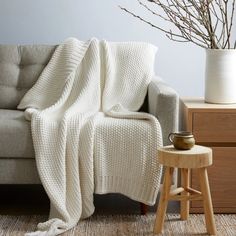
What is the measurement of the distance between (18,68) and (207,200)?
52.1 inches

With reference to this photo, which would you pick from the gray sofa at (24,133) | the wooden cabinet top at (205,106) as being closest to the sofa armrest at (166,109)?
the gray sofa at (24,133)

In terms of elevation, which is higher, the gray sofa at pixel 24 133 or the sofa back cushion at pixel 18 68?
the sofa back cushion at pixel 18 68

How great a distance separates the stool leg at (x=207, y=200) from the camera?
8.82 ft

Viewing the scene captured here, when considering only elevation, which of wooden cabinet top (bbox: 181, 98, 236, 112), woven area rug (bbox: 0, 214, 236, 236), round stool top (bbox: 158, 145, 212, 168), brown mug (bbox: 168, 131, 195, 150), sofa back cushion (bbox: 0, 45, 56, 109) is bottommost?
woven area rug (bbox: 0, 214, 236, 236)

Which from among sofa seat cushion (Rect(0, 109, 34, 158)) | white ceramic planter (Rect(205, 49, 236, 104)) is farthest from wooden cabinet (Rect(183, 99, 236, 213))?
sofa seat cushion (Rect(0, 109, 34, 158))

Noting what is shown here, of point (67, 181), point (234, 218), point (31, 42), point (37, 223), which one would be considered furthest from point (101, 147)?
point (31, 42)

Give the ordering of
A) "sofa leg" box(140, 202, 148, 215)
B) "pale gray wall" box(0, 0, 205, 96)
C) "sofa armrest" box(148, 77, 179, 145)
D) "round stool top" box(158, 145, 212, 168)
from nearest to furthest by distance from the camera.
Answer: "round stool top" box(158, 145, 212, 168) → "sofa armrest" box(148, 77, 179, 145) → "sofa leg" box(140, 202, 148, 215) → "pale gray wall" box(0, 0, 205, 96)

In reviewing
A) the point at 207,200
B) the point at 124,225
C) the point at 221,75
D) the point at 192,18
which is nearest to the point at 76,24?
the point at 192,18

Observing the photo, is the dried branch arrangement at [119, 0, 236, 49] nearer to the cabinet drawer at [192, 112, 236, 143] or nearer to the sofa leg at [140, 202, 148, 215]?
the cabinet drawer at [192, 112, 236, 143]

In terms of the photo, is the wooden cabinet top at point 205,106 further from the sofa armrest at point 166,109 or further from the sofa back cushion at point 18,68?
the sofa back cushion at point 18,68

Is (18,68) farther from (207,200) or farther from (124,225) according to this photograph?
(207,200)

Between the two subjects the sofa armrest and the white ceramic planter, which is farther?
the white ceramic planter

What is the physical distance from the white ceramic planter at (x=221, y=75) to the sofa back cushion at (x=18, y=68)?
89cm

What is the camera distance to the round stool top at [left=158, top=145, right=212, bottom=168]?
2.59 meters
